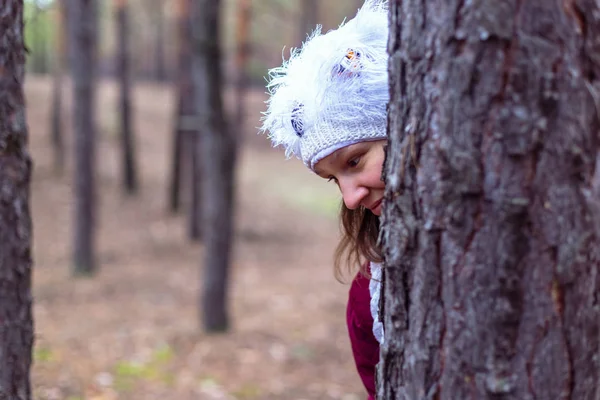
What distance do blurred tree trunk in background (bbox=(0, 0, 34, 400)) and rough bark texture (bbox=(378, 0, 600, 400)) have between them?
5.18 ft

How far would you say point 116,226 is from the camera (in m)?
12.7

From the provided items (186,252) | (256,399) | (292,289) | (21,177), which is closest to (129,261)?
(186,252)

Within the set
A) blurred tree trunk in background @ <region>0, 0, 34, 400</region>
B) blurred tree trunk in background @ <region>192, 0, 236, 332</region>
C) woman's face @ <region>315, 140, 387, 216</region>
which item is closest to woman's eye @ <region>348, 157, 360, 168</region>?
woman's face @ <region>315, 140, 387, 216</region>

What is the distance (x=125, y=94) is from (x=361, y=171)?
1349 cm

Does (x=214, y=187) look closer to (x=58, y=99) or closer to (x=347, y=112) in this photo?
(x=347, y=112)

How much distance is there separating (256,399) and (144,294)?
3.77 m

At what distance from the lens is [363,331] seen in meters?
2.00

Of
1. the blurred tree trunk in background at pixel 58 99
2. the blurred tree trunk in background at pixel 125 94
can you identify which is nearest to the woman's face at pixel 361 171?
the blurred tree trunk in background at pixel 125 94

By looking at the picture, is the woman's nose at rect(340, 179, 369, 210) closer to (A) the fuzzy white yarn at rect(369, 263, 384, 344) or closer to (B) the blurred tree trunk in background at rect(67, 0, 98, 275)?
(A) the fuzzy white yarn at rect(369, 263, 384, 344)

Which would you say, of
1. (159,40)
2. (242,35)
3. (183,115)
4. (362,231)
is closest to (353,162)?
(362,231)

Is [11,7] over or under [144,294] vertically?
over

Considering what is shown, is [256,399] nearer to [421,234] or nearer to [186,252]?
[421,234]

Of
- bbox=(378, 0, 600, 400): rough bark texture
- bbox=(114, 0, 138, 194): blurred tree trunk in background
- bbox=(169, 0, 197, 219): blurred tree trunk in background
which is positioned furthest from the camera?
bbox=(114, 0, 138, 194): blurred tree trunk in background

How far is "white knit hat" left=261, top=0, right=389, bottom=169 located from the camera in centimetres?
178
